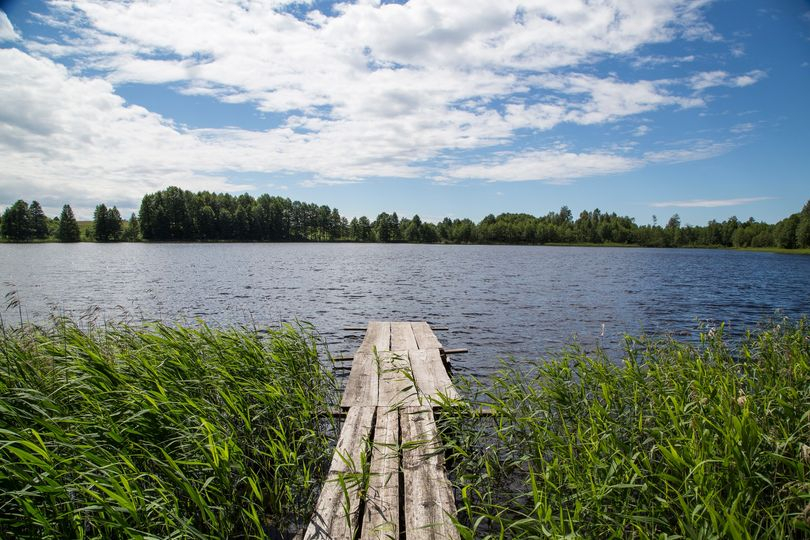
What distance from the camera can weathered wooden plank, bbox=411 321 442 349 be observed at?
10.8 m

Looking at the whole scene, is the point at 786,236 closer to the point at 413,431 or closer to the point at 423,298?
the point at 423,298

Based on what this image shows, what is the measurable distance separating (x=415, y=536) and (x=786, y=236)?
557 feet

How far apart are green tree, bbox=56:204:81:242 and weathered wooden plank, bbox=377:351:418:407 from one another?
13963cm

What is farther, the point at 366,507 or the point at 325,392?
the point at 325,392

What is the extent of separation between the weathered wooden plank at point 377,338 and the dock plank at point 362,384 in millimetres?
749

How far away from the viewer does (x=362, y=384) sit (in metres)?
7.80

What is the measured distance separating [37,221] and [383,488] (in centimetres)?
15178

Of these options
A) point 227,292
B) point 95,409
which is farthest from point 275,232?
point 95,409

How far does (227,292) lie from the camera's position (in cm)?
2908

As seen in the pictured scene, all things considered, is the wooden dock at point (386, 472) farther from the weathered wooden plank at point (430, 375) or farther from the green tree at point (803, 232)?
the green tree at point (803, 232)

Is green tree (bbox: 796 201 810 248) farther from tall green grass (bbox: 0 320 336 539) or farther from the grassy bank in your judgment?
tall green grass (bbox: 0 320 336 539)

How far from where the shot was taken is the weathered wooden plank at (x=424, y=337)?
10.8 meters

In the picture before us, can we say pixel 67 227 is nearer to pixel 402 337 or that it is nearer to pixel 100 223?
pixel 100 223

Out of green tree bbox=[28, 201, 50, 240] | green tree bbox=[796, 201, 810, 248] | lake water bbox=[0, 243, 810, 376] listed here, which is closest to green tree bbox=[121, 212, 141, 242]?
green tree bbox=[28, 201, 50, 240]
